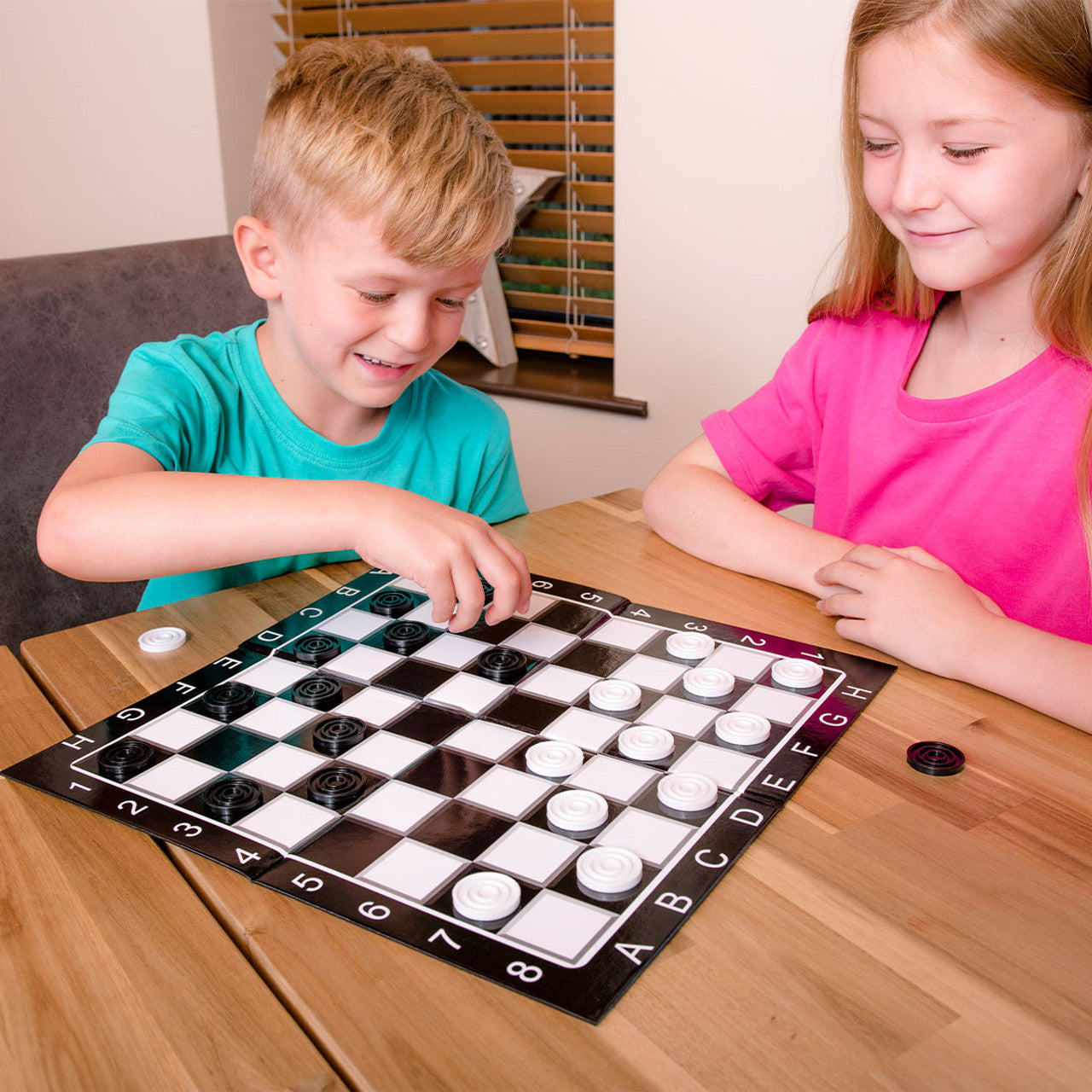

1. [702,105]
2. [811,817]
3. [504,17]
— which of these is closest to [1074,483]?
[811,817]

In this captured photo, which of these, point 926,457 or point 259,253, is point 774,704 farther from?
point 259,253

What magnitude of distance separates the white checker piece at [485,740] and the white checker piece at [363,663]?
0.11 meters

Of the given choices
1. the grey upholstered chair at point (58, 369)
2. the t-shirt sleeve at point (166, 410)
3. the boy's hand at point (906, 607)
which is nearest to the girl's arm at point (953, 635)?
the boy's hand at point (906, 607)

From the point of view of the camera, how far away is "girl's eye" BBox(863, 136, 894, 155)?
3.27 feet

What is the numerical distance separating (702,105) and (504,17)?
65cm

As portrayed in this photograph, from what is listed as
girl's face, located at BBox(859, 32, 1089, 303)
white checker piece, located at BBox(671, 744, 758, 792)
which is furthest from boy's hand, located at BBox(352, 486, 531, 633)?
girl's face, located at BBox(859, 32, 1089, 303)

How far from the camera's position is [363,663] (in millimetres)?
838

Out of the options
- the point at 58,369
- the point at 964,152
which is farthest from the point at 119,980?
the point at 58,369

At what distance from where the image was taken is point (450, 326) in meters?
1.12

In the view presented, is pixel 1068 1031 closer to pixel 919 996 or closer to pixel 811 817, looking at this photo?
pixel 919 996

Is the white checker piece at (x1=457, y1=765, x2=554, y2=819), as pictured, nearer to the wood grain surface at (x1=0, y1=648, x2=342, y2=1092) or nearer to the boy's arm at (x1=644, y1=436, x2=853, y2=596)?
the wood grain surface at (x1=0, y1=648, x2=342, y2=1092)

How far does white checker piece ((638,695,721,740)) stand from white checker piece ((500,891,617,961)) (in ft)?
0.64

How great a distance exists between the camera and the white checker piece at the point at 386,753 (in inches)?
27.4

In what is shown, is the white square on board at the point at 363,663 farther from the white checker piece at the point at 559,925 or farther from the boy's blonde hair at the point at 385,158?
the boy's blonde hair at the point at 385,158
